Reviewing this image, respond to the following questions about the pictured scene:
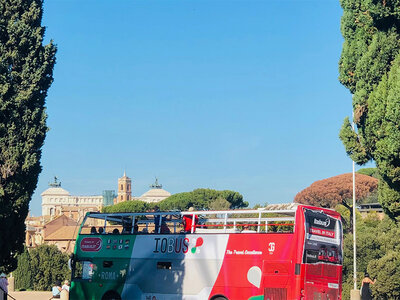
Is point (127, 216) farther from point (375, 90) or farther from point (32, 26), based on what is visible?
point (375, 90)

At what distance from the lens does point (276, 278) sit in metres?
21.5

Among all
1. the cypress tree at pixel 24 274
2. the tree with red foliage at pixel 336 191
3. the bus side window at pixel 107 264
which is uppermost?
the tree with red foliage at pixel 336 191

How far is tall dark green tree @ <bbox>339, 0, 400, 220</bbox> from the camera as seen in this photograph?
20734 mm

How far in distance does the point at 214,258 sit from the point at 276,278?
7.34 ft

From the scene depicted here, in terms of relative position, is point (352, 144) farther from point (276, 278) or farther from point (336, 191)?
point (336, 191)

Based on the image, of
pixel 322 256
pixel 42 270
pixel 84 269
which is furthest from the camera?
pixel 42 270

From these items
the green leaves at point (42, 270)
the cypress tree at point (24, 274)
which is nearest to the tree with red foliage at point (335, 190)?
the green leaves at point (42, 270)

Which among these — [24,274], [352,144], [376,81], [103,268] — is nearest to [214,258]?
[103,268]

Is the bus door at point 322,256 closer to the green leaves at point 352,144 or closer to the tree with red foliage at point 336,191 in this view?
the green leaves at point 352,144

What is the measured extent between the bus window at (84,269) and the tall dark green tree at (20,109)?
2518mm

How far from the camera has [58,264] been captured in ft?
231

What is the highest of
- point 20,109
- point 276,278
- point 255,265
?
point 20,109

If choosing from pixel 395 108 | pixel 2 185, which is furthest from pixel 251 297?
pixel 2 185

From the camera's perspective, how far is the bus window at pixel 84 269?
25406mm
